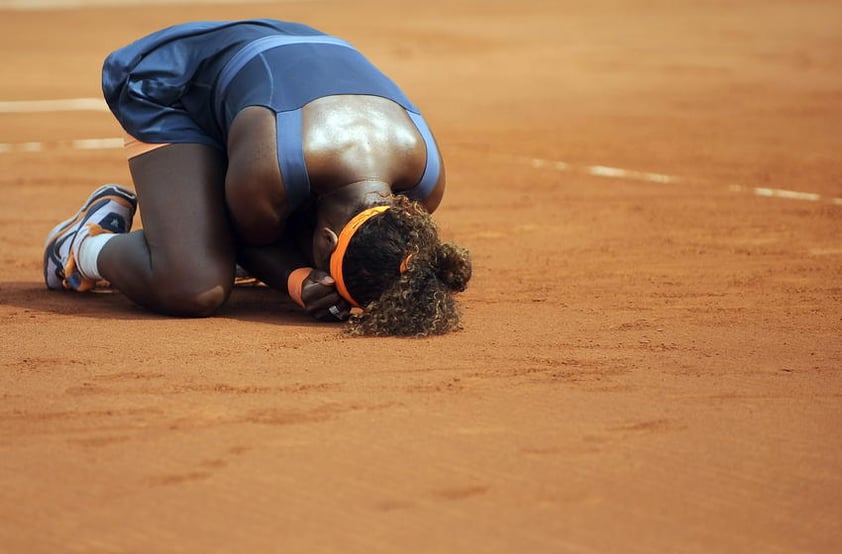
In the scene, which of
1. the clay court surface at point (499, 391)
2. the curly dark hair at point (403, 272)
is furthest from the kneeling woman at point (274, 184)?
the clay court surface at point (499, 391)

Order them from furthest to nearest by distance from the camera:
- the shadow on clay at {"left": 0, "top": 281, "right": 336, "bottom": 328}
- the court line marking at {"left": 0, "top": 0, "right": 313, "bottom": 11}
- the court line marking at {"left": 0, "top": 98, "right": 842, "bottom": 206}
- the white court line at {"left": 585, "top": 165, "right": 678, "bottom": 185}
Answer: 1. the court line marking at {"left": 0, "top": 0, "right": 313, "bottom": 11}
2. the white court line at {"left": 585, "top": 165, "right": 678, "bottom": 185}
3. the court line marking at {"left": 0, "top": 98, "right": 842, "bottom": 206}
4. the shadow on clay at {"left": 0, "top": 281, "right": 336, "bottom": 328}

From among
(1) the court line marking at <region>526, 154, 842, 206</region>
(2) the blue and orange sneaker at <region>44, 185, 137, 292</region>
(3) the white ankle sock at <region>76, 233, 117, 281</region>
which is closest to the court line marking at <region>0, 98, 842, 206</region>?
Answer: (1) the court line marking at <region>526, 154, 842, 206</region>

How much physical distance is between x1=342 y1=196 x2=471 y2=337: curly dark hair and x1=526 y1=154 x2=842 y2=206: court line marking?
3.28 meters

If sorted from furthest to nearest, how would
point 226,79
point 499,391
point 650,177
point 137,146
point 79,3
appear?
point 79,3 < point 650,177 < point 137,146 < point 226,79 < point 499,391

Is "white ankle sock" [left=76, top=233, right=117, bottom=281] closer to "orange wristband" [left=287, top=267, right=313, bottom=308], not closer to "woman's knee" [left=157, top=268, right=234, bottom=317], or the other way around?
"woman's knee" [left=157, top=268, right=234, bottom=317]

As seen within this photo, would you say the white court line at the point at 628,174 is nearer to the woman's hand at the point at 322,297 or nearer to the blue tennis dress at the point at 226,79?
the blue tennis dress at the point at 226,79

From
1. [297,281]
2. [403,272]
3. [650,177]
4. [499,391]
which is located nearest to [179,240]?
[297,281]

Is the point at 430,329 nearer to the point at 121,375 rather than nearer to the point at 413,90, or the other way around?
the point at 121,375

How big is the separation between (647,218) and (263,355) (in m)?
2.97

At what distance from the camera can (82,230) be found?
4828mm

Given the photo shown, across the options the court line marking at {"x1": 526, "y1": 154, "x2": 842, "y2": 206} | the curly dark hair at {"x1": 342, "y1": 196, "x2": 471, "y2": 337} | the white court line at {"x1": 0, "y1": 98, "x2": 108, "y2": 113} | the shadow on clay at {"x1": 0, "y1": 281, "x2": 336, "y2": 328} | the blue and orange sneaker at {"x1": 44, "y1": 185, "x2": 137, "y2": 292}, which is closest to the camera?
the curly dark hair at {"x1": 342, "y1": 196, "x2": 471, "y2": 337}

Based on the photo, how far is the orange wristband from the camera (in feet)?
14.0

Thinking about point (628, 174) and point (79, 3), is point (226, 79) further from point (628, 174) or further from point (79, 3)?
point (79, 3)

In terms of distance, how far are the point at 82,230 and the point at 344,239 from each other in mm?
1324
